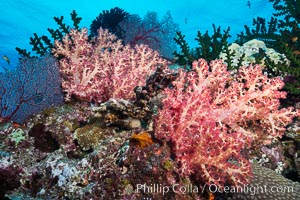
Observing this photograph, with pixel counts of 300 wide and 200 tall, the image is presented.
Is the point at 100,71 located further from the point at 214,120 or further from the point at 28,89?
the point at 214,120

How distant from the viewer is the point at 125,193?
2.57 metres

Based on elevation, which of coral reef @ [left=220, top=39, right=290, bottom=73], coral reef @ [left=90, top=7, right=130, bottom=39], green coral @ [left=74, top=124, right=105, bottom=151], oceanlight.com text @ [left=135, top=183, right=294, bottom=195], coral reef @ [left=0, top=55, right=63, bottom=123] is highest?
coral reef @ [left=90, top=7, right=130, bottom=39]

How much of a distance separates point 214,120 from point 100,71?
2539mm

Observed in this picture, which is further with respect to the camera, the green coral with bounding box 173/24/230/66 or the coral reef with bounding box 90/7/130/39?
the coral reef with bounding box 90/7/130/39

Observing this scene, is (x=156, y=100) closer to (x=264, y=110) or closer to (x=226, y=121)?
(x=226, y=121)

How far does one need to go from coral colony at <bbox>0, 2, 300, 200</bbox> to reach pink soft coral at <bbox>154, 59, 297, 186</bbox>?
1cm

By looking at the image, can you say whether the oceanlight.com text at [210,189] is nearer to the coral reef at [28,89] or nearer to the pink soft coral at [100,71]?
the pink soft coral at [100,71]

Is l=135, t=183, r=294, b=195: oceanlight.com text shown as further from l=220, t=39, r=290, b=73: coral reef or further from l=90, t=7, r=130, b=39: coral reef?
l=90, t=7, r=130, b=39: coral reef

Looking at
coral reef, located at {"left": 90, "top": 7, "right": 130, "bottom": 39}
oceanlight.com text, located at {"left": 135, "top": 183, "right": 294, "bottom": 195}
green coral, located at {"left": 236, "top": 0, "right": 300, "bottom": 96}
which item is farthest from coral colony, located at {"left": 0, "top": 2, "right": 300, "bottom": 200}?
coral reef, located at {"left": 90, "top": 7, "right": 130, "bottom": 39}

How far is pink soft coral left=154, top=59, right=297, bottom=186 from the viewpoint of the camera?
2.68 meters

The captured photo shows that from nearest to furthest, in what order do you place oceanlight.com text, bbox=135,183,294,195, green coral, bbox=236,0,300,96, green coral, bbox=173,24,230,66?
oceanlight.com text, bbox=135,183,294,195 → green coral, bbox=236,0,300,96 → green coral, bbox=173,24,230,66

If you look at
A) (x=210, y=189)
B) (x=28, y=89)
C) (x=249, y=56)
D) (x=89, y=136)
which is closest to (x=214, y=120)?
(x=210, y=189)

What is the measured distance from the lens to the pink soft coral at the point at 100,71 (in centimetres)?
428

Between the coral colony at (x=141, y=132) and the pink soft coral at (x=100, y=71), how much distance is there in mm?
21
